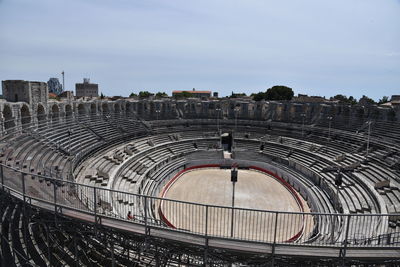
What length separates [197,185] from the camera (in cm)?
3045

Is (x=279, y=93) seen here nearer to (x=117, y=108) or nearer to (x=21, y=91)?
(x=117, y=108)

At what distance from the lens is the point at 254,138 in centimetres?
4394

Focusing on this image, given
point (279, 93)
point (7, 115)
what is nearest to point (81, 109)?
point (7, 115)

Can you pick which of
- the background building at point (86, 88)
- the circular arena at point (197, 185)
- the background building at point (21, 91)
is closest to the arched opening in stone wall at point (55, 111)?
the circular arena at point (197, 185)

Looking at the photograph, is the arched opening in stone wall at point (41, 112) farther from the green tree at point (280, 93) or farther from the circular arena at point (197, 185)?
the green tree at point (280, 93)

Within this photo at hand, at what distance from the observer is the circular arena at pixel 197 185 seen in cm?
959

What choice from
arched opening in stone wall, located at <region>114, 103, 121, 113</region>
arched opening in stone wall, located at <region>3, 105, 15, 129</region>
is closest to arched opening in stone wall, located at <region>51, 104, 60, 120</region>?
arched opening in stone wall, located at <region>3, 105, 15, 129</region>

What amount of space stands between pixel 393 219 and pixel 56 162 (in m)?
26.6

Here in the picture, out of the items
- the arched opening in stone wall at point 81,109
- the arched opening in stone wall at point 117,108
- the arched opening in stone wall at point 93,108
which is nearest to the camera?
the arched opening in stone wall at point 81,109

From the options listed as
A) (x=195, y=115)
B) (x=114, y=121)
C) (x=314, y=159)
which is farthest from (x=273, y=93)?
(x=114, y=121)

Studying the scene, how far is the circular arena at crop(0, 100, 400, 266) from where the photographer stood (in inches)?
377

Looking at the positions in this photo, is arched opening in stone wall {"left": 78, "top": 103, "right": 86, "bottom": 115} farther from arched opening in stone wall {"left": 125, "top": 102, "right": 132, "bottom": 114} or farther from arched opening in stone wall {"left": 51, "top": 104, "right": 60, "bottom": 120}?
arched opening in stone wall {"left": 125, "top": 102, "right": 132, "bottom": 114}

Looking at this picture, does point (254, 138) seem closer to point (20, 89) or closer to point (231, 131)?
point (231, 131)

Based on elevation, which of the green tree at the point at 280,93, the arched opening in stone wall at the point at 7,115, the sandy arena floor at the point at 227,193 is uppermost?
the green tree at the point at 280,93
